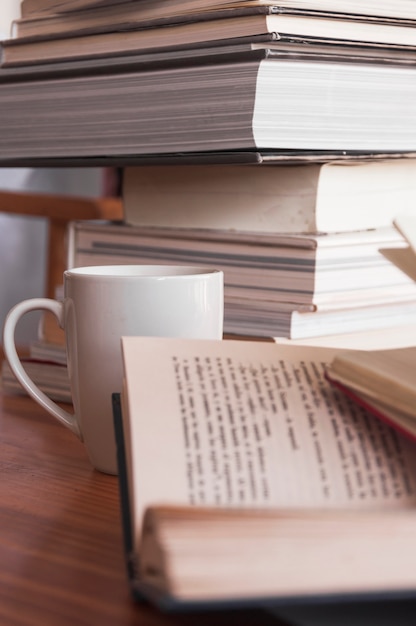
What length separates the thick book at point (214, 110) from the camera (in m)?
0.62

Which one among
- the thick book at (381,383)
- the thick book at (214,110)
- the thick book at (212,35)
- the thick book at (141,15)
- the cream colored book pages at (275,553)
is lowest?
the cream colored book pages at (275,553)

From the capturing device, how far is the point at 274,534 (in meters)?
0.31

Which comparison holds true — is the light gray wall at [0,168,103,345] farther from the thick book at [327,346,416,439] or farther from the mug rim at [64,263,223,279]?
the thick book at [327,346,416,439]

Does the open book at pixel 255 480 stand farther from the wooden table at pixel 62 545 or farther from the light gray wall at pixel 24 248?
the light gray wall at pixel 24 248

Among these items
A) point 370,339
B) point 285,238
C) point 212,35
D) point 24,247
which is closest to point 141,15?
point 212,35

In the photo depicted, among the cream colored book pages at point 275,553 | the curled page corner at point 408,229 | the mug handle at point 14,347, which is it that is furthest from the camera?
the mug handle at point 14,347

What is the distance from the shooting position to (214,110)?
25.0 inches

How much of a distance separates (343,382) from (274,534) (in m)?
0.13

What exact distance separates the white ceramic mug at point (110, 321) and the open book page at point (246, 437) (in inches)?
2.8

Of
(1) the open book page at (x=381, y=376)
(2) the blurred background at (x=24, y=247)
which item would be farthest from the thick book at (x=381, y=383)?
(2) the blurred background at (x=24, y=247)

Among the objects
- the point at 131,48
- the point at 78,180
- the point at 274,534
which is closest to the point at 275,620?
the point at 274,534

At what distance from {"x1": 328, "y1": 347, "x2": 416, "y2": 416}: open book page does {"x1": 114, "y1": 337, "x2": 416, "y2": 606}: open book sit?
2 centimetres

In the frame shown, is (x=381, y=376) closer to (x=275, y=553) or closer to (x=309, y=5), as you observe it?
(x=275, y=553)

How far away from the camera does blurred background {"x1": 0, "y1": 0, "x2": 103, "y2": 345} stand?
1.69 meters
